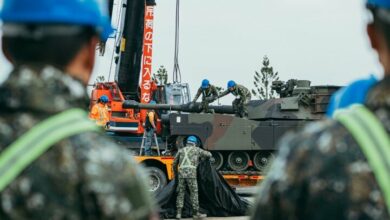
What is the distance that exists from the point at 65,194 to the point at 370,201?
771mm

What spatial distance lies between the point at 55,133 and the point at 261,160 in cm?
1896

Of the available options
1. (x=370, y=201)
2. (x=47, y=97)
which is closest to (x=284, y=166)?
(x=370, y=201)

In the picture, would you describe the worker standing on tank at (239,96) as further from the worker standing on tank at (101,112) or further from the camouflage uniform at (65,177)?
the camouflage uniform at (65,177)

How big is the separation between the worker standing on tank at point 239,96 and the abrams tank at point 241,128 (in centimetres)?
21

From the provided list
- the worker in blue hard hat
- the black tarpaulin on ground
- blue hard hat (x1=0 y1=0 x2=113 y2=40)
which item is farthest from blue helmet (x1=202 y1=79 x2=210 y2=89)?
blue hard hat (x1=0 y1=0 x2=113 y2=40)

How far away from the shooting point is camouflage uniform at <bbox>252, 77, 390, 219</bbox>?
2283 mm

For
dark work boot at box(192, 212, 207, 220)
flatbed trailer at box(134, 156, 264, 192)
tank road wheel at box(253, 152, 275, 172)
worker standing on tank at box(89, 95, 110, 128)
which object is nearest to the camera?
dark work boot at box(192, 212, 207, 220)

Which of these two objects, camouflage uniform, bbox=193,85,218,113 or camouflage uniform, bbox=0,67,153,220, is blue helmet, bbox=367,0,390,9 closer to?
camouflage uniform, bbox=0,67,153,220

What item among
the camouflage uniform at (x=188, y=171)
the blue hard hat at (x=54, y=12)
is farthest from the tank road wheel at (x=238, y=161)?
the blue hard hat at (x=54, y=12)

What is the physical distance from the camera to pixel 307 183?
7.63ft

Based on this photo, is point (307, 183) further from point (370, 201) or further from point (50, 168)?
point (50, 168)

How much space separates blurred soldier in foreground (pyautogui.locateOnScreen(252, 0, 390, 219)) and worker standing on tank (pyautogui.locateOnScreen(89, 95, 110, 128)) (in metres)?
18.0

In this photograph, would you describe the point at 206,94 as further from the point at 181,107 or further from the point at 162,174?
the point at 162,174

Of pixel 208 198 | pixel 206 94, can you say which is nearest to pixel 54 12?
pixel 208 198
